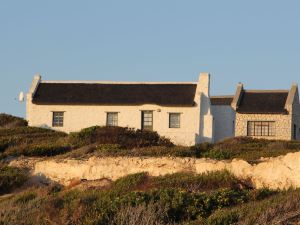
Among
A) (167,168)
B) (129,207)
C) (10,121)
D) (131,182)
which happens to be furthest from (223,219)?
(10,121)

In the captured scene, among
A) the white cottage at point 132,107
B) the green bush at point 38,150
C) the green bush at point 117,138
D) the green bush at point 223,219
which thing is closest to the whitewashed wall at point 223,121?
the white cottage at point 132,107

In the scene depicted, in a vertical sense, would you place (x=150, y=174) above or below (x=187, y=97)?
below

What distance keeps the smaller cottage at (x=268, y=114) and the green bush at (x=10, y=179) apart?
21662 mm

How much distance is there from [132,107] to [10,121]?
29.5 ft

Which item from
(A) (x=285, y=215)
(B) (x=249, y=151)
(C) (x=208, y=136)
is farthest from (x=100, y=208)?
(C) (x=208, y=136)

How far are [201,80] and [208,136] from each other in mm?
3605

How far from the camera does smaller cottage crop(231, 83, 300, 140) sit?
46062 mm

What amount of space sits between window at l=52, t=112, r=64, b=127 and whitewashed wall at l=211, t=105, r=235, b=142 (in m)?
8.89

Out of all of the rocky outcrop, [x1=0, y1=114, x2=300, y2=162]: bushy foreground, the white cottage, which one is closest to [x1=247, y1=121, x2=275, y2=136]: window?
the white cottage

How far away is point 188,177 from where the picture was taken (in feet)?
72.4

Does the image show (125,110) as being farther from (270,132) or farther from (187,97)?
(270,132)

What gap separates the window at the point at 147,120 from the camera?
A: 42.7 metres

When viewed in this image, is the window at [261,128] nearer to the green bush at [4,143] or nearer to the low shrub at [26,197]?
the green bush at [4,143]

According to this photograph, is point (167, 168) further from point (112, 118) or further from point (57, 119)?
point (57, 119)
